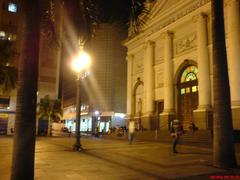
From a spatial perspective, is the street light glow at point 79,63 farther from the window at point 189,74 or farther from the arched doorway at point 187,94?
the window at point 189,74

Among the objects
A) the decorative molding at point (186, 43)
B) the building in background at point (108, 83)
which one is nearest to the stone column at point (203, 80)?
the decorative molding at point (186, 43)

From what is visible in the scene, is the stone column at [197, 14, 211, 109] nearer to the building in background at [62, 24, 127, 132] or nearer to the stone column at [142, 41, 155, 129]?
the stone column at [142, 41, 155, 129]

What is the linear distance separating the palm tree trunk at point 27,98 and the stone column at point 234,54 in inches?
722

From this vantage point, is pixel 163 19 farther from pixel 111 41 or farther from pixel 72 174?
pixel 72 174

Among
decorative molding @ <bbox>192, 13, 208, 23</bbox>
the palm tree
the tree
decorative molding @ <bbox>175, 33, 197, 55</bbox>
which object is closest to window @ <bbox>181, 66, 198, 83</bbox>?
decorative molding @ <bbox>175, 33, 197, 55</bbox>

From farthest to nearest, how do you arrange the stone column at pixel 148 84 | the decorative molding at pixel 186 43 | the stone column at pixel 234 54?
1. the stone column at pixel 148 84
2. the decorative molding at pixel 186 43
3. the stone column at pixel 234 54

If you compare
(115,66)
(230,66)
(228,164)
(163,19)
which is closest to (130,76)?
(163,19)

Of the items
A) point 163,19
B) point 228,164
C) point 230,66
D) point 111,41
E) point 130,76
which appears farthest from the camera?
point 111,41

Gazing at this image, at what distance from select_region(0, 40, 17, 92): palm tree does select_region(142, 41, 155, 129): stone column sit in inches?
624

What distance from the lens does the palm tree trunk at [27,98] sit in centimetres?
468

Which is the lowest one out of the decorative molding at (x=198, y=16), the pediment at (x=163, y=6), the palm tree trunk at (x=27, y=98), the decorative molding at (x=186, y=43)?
the palm tree trunk at (x=27, y=98)

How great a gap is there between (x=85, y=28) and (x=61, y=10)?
795mm

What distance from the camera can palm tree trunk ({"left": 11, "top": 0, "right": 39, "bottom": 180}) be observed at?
4676mm

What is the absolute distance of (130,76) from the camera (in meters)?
37.9
